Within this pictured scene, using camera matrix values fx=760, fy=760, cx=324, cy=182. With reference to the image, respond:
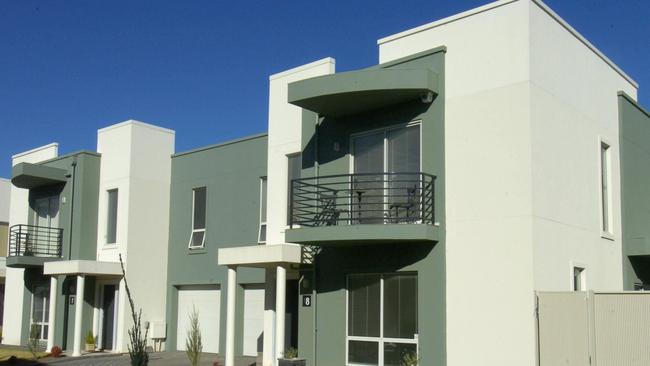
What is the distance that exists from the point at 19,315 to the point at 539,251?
21805mm

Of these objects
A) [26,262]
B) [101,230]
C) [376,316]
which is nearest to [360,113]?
[376,316]

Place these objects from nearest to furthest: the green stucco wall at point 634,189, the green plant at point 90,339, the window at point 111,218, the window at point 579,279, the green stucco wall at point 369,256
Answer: the green stucco wall at point 369,256, the window at point 579,279, the green stucco wall at point 634,189, the green plant at point 90,339, the window at point 111,218

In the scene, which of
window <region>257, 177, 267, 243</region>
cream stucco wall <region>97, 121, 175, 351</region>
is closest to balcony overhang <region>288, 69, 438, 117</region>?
window <region>257, 177, 267, 243</region>

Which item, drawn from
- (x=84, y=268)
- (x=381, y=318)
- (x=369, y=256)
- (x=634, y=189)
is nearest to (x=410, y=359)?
(x=381, y=318)

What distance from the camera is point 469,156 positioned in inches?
593

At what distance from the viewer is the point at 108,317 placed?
25.4 meters

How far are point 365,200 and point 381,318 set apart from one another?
2560 millimetres

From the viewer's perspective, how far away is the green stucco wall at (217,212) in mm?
22156

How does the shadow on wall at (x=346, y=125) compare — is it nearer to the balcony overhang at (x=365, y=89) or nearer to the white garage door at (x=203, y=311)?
the balcony overhang at (x=365, y=89)

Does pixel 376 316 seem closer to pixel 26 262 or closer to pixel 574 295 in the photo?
pixel 574 295

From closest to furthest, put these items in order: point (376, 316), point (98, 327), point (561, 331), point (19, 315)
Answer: point (561, 331), point (376, 316), point (98, 327), point (19, 315)

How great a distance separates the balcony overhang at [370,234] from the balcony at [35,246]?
13709 millimetres

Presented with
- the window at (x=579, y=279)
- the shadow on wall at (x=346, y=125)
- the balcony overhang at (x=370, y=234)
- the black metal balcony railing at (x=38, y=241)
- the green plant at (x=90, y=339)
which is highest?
the shadow on wall at (x=346, y=125)

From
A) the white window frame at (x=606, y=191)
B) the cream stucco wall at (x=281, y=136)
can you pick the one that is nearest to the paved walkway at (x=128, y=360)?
the cream stucco wall at (x=281, y=136)
